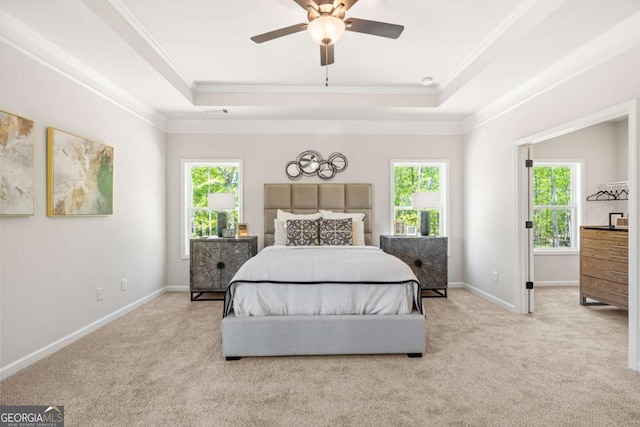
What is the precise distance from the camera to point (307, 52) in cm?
342

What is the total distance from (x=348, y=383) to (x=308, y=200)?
3.04 meters

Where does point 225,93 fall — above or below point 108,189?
above

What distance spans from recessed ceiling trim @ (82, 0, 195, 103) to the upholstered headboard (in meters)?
1.79

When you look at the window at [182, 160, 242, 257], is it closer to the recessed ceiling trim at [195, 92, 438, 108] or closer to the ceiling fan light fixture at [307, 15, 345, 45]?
the recessed ceiling trim at [195, 92, 438, 108]

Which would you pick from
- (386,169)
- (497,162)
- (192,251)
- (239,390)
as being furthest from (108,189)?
(497,162)

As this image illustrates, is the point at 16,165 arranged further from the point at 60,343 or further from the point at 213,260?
the point at 213,260

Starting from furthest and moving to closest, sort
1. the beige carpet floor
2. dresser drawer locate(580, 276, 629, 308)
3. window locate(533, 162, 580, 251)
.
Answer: window locate(533, 162, 580, 251), dresser drawer locate(580, 276, 629, 308), the beige carpet floor

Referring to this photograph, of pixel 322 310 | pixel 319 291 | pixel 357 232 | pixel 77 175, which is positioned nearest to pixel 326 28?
pixel 319 291

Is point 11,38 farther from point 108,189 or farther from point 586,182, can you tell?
point 586,182

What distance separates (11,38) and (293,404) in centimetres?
309

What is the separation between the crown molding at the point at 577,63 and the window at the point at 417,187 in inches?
46.5

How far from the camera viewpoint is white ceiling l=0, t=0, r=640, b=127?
2.51 meters

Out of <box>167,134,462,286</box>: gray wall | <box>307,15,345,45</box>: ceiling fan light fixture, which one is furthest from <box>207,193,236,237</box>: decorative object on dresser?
<box>307,15,345,45</box>: ceiling fan light fixture

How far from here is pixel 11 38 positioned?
2.45 meters
